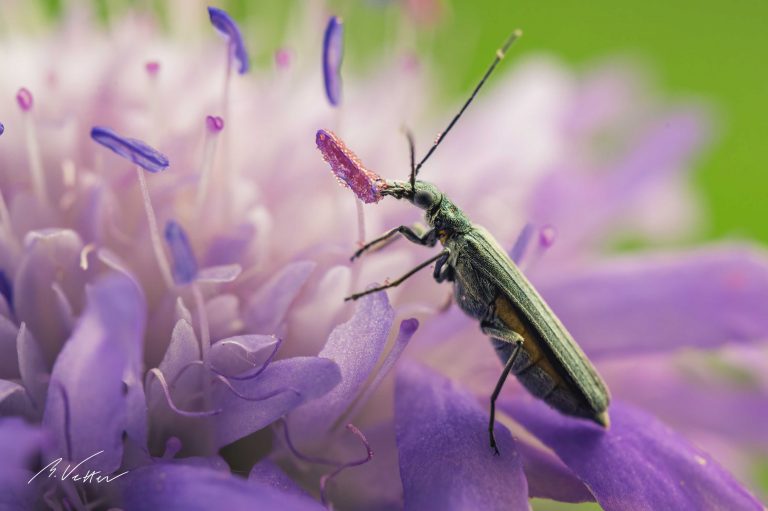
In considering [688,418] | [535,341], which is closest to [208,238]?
[535,341]

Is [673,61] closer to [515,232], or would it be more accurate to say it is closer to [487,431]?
[515,232]

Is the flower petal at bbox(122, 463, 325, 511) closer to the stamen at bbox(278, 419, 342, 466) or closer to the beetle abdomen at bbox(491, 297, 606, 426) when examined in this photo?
the stamen at bbox(278, 419, 342, 466)

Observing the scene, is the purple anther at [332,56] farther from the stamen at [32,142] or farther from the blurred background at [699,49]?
the blurred background at [699,49]

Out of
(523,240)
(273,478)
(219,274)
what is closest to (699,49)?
(523,240)

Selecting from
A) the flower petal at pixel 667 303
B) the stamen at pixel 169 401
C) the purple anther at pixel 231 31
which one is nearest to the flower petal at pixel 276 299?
the stamen at pixel 169 401

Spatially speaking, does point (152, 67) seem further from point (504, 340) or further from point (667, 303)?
point (667, 303)

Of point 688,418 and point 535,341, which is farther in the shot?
point 688,418

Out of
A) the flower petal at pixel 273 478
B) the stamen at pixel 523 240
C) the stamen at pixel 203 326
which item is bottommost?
the flower petal at pixel 273 478
